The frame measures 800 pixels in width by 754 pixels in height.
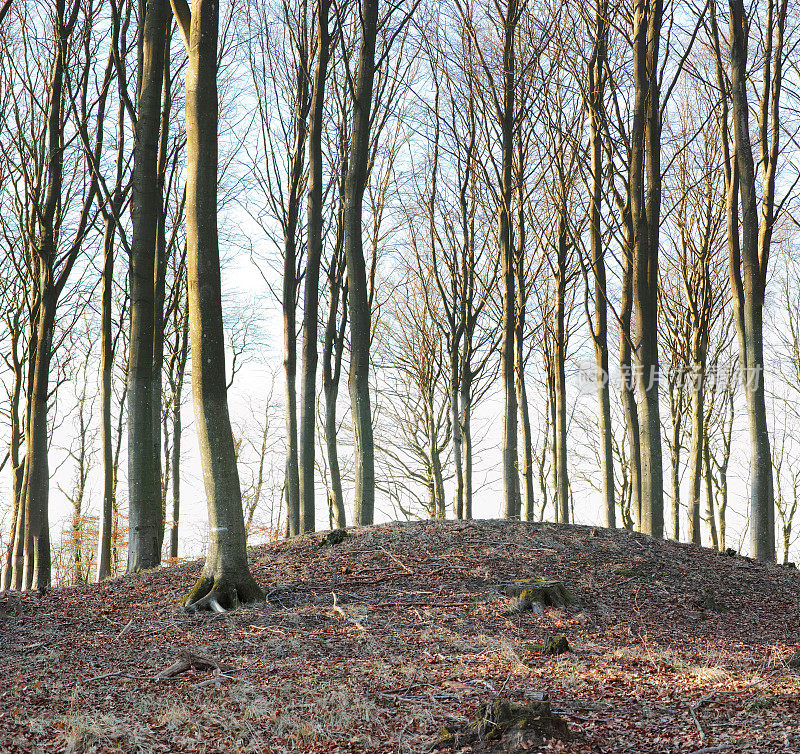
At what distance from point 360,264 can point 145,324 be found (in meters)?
2.81

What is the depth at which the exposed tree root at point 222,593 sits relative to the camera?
225 inches

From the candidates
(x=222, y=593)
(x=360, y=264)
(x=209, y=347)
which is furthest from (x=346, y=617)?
(x=360, y=264)

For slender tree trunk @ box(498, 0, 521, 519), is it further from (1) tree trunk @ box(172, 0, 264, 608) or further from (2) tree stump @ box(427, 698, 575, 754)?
(2) tree stump @ box(427, 698, 575, 754)

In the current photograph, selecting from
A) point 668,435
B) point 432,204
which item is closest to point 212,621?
point 432,204

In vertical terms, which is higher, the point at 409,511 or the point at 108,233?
the point at 108,233

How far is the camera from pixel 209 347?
5926 mm

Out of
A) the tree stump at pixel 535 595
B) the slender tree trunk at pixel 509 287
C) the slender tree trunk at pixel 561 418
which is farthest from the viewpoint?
→ the slender tree trunk at pixel 561 418

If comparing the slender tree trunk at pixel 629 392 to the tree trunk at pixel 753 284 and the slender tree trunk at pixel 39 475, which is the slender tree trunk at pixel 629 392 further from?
the slender tree trunk at pixel 39 475

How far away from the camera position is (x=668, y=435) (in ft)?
67.3

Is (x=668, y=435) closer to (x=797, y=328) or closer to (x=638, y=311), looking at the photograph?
(x=797, y=328)

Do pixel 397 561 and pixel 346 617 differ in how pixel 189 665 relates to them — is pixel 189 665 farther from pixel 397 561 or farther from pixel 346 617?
pixel 397 561

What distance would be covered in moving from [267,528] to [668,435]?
1250cm

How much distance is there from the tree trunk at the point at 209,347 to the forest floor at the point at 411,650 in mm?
342

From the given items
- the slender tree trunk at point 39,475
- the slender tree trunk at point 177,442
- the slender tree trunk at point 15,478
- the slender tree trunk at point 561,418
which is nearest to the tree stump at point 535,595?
the slender tree trunk at point 561,418
